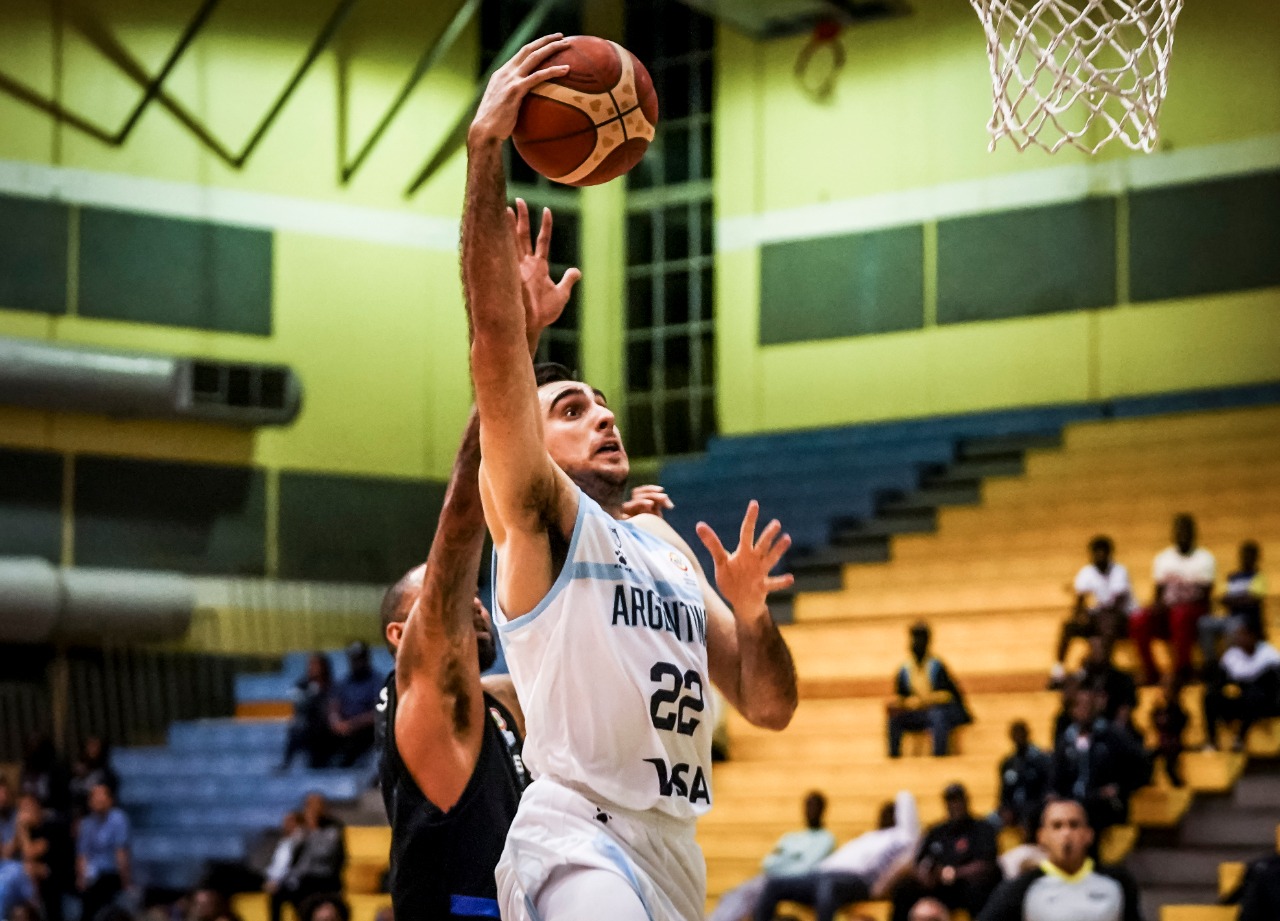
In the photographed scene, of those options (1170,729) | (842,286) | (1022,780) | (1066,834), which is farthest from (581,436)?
(842,286)

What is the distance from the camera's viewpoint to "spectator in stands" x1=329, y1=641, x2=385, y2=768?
1404cm

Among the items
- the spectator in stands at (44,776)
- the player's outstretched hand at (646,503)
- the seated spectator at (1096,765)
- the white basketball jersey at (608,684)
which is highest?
the player's outstretched hand at (646,503)

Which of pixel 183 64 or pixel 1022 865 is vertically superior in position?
pixel 183 64

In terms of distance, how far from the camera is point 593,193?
1891 cm

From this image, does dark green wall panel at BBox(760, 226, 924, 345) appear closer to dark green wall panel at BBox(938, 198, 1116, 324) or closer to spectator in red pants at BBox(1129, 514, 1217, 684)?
dark green wall panel at BBox(938, 198, 1116, 324)

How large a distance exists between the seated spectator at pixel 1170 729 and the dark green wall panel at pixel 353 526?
8267 millimetres

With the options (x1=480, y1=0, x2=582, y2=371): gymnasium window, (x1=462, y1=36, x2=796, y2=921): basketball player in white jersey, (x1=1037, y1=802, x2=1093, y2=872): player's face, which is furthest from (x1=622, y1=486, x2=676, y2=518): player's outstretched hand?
(x1=480, y1=0, x2=582, y2=371): gymnasium window

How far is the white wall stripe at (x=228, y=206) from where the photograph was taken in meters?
16.7

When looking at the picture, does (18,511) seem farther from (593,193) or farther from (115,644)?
(593,193)

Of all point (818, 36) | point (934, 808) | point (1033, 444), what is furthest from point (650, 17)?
point (934, 808)

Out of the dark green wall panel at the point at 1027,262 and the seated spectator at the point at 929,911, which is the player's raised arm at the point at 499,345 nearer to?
the seated spectator at the point at 929,911

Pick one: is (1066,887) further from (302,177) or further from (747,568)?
(302,177)

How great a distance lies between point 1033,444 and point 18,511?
8545 mm

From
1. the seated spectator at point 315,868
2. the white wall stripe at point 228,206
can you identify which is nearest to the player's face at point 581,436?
the seated spectator at point 315,868
